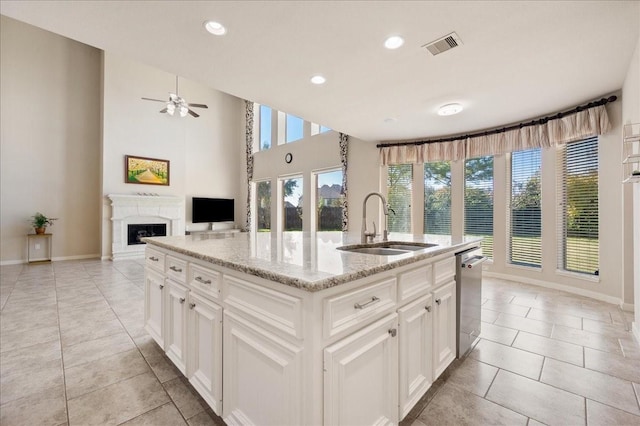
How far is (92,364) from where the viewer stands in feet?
6.32

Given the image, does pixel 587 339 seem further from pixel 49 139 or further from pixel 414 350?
pixel 49 139

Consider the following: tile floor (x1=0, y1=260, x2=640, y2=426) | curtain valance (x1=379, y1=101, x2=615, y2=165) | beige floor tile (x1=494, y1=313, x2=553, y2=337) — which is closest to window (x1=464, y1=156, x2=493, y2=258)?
curtain valance (x1=379, y1=101, x2=615, y2=165)

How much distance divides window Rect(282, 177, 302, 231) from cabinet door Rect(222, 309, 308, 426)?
19.0ft

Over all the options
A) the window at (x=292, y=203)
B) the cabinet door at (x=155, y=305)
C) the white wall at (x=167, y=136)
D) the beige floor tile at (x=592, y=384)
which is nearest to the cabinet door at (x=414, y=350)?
the beige floor tile at (x=592, y=384)

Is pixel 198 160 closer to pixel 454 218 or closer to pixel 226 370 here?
pixel 454 218

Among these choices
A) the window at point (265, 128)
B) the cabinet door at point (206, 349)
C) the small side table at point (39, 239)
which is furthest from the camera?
the window at point (265, 128)

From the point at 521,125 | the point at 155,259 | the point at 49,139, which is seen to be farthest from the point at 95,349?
the point at 49,139

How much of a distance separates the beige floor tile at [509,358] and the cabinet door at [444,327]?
16.3 inches

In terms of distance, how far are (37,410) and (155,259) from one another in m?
0.94

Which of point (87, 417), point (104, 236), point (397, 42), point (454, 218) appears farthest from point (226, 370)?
point (104, 236)

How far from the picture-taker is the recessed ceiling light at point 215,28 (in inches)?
80.4

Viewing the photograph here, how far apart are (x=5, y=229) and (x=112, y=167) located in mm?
2136

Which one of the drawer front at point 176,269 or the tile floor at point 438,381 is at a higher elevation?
the drawer front at point 176,269

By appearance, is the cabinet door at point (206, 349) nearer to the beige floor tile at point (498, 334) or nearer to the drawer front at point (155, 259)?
the drawer front at point (155, 259)
